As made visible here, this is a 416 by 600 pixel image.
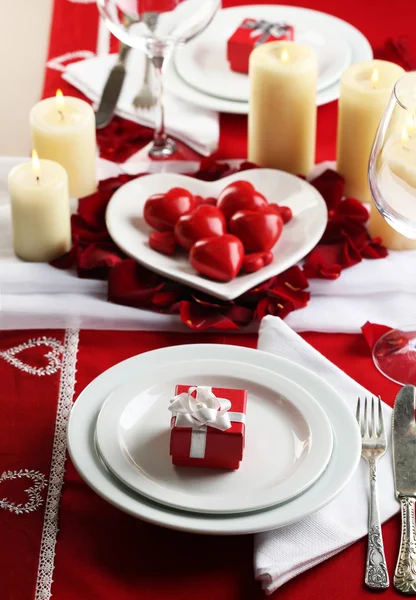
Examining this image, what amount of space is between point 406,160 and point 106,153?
51 centimetres

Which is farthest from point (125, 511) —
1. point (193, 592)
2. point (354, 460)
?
point (354, 460)

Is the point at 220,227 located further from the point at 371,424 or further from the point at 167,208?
the point at 371,424

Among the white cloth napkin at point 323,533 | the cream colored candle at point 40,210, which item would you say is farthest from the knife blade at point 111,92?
the white cloth napkin at point 323,533

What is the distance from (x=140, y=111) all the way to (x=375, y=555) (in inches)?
30.1

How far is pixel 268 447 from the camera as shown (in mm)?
734

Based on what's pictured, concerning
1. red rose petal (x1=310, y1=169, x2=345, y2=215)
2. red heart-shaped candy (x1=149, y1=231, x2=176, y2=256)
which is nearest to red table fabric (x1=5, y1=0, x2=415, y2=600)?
red heart-shaped candy (x1=149, y1=231, x2=176, y2=256)

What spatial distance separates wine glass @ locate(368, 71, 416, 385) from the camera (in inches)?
31.2

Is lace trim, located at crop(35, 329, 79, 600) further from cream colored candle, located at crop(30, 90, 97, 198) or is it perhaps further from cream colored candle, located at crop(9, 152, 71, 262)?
cream colored candle, located at crop(30, 90, 97, 198)

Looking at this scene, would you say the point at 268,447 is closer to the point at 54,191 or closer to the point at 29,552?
the point at 29,552

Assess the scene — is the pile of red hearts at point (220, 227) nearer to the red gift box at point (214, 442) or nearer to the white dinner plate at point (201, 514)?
the white dinner plate at point (201, 514)

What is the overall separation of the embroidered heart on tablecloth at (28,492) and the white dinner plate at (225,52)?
678 millimetres

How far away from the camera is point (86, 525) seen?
0.71 m

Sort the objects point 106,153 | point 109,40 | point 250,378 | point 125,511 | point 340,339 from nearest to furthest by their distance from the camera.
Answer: point 125,511
point 250,378
point 340,339
point 106,153
point 109,40

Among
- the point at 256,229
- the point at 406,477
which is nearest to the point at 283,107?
the point at 256,229
